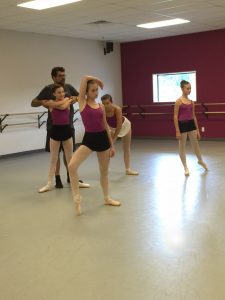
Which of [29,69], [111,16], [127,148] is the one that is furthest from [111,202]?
[29,69]

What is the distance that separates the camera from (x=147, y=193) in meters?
4.76

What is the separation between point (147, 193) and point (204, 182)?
861 mm

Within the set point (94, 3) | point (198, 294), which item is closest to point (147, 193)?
point (198, 294)

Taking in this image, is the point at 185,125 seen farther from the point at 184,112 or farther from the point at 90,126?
the point at 90,126

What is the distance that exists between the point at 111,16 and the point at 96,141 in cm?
400

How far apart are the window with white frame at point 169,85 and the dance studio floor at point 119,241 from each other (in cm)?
474

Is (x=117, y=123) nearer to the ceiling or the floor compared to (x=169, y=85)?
nearer to the floor

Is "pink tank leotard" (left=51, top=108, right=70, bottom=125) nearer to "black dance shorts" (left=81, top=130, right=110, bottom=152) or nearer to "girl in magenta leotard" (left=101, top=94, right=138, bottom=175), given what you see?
"girl in magenta leotard" (left=101, top=94, right=138, bottom=175)

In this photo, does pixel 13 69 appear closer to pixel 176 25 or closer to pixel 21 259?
pixel 176 25

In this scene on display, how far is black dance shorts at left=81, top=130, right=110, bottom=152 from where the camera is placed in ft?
12.8

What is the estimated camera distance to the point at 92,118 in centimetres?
388

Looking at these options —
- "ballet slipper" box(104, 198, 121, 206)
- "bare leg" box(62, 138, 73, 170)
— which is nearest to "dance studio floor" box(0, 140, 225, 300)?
"ballet slipper" box(104, 198, 121, 206)

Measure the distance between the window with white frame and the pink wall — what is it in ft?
0.46

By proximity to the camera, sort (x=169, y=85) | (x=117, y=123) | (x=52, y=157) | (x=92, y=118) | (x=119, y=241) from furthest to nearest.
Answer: (x=169, y=85) < (x=52, y=157) < (x=117, y=123) < (x=92, y=118) < (x=119, y=241)
